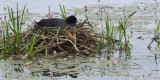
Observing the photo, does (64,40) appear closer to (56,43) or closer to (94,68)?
(56,43)

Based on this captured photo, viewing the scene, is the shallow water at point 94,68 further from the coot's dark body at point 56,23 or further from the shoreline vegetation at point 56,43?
the coot's dark body at point 56,23

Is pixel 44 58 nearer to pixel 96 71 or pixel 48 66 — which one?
pixel 48 66

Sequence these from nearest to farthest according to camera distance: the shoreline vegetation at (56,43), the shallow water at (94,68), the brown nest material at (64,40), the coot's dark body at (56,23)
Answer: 1. the shallow water at (94,68)
2. the shoreline vegetation at (56,43)
3. the brown nest material at (64,40)
4. the coot's dark body at (56,23)

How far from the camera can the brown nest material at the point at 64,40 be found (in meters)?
8.05

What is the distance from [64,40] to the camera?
8172mm

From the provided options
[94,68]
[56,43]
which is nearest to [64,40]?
[56,43]

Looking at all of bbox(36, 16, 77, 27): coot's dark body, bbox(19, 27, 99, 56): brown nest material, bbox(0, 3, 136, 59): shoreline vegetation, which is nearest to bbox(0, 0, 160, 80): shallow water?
bbox(0, 3, 136, 59): shoreline vegetation

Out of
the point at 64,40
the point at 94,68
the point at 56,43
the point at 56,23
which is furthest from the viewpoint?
the point at 56,23

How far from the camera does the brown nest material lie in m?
8.05

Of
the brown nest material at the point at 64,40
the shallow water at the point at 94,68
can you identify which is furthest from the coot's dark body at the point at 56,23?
the shallow water at the point at 94,68

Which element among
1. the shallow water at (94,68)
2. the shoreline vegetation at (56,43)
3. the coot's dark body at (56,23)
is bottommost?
the shallow water at (94,68)

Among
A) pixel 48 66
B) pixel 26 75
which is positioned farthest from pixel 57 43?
pixel 26 75

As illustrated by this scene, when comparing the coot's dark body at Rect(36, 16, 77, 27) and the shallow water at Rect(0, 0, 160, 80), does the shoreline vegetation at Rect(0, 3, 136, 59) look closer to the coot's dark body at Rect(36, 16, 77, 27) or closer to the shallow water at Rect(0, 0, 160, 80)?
the coot's dark body at Rect(36, 16, 77, 27)

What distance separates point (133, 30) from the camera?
10484mm
